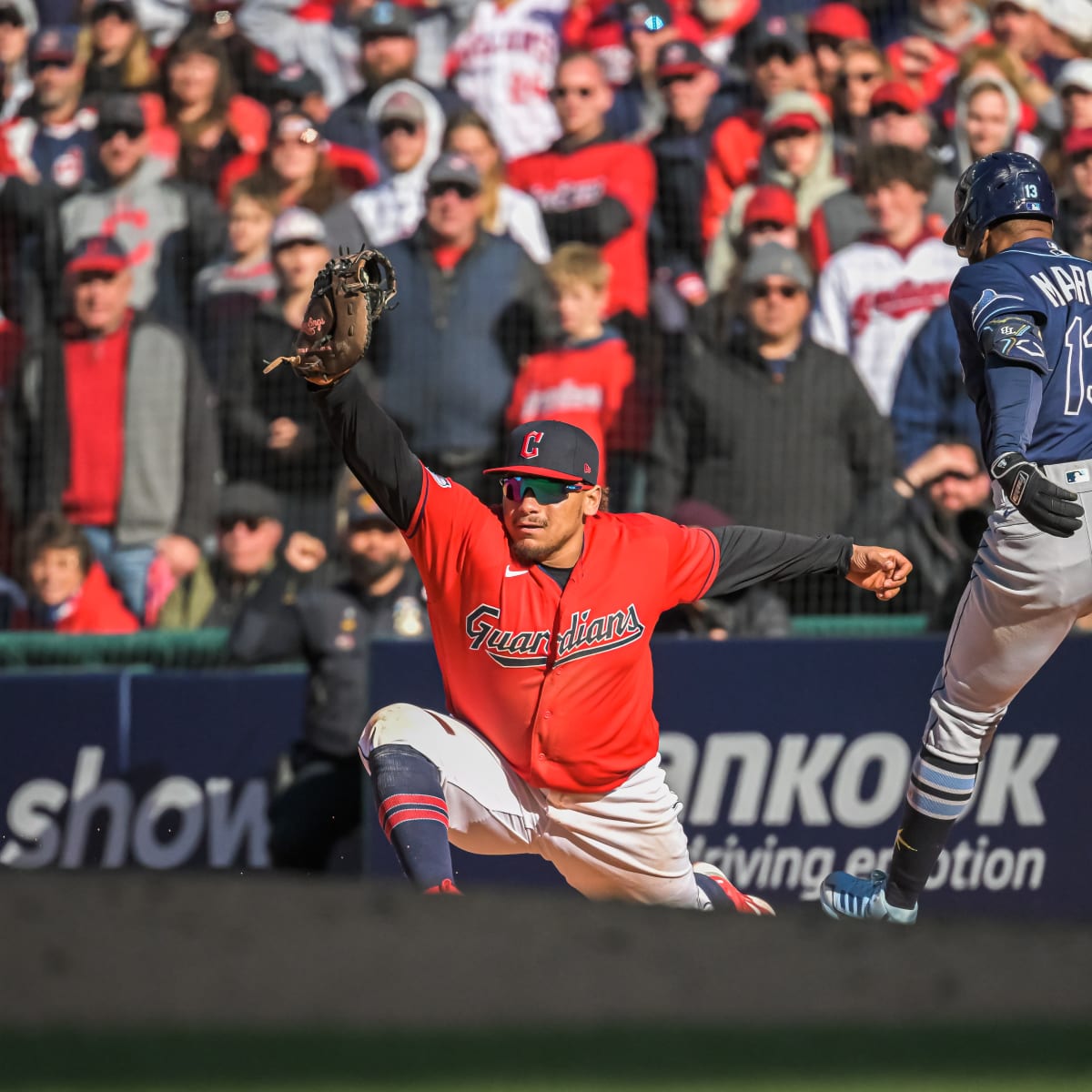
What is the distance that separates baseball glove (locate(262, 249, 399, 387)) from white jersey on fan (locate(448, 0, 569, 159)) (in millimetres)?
4775

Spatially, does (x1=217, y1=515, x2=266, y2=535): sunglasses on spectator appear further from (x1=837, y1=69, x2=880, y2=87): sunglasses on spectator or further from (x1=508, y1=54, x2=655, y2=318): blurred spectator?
(x1=837, y1=69, x2=880, y2=87): sunglasses on spectator

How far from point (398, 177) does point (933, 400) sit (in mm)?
3168

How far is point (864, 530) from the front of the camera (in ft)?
27.9

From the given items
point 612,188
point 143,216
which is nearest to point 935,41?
point 612,188

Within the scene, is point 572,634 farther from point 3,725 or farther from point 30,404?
point 30,404

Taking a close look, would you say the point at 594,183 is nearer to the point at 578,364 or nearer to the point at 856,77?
the point at 578,364

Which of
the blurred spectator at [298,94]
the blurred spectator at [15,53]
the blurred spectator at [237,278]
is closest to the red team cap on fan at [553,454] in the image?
the blurred spectator at [237,278]

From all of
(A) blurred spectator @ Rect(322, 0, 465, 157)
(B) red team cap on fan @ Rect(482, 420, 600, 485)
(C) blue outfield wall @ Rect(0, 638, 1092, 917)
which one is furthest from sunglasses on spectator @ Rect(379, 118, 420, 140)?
(B) red team cap on fan @ Rect(482, 420, 600, 485)

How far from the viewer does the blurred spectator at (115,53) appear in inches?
425

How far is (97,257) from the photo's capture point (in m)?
10.1

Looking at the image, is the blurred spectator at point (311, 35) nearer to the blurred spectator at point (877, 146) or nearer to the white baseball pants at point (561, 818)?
the blurred spectator at point (877, 146)

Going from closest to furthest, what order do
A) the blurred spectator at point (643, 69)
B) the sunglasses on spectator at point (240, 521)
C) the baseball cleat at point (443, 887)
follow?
the baseball cleat at point (443, 887)
the sunglasses on spectator at point (240, 521)
the blurred spectator at point (643, 69)

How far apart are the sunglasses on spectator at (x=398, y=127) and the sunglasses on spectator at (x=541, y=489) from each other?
4781mm

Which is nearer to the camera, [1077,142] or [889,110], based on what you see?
[1077,142]
